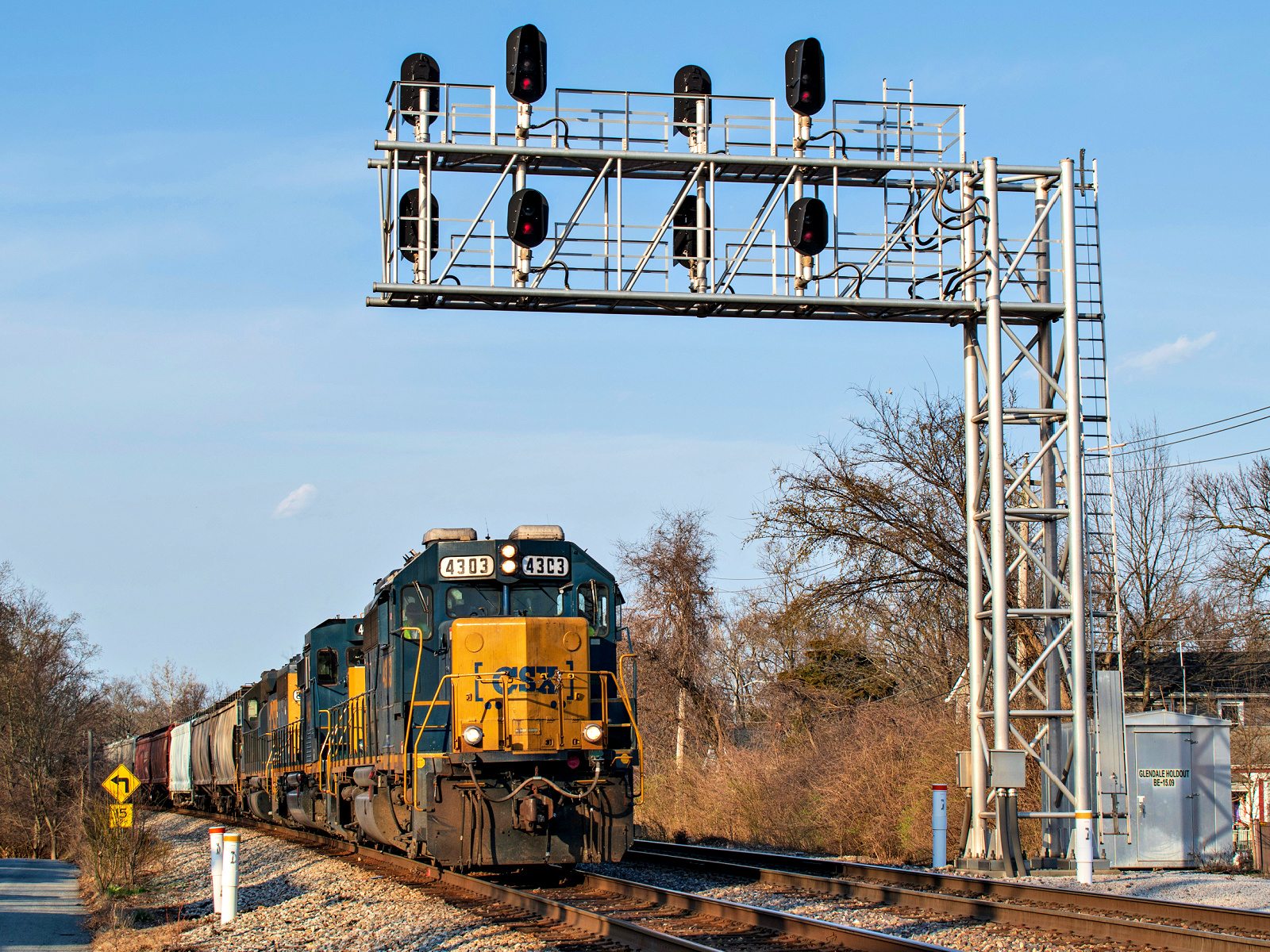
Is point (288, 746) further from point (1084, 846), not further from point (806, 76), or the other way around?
point (806, 76)

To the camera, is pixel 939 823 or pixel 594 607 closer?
pixel 594 607

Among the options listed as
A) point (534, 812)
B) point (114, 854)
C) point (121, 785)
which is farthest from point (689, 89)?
point (121, 785)

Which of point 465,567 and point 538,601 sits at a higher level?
point 465,567

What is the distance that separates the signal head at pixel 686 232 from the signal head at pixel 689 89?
0.93m

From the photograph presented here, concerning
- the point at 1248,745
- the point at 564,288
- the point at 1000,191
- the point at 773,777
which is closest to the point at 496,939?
the point at 564,288

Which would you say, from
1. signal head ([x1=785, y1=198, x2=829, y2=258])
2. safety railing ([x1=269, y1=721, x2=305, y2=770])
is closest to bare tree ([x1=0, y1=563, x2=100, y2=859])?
safety railing ([x1=269, y1=721, x2=305, y2=770])

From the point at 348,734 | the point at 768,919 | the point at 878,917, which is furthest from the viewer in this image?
the point at 348,734

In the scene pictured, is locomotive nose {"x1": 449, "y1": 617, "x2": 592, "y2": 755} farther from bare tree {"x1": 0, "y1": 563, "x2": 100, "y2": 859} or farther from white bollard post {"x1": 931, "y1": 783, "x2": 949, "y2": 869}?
bare tree {"x1": 0, "y1": 563, "x2": 100, "y2": 859}

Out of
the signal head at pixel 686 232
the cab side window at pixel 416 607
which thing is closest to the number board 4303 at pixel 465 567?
the cab side window at pixel 416 607

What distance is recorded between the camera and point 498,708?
11828mm

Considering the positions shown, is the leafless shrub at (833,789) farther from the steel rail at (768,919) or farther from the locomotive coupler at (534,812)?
the locomotive coupler at (534,812)

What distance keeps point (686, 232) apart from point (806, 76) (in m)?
2.36

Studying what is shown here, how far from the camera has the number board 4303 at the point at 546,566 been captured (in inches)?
499

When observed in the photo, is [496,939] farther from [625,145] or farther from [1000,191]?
[1000,191]
